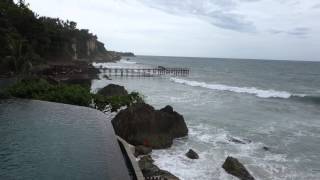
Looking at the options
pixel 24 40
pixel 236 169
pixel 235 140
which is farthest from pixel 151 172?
pixel 24 40

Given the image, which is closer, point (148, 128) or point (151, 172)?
point (151, 172)

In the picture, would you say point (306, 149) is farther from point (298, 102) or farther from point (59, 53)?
point (59, 53)

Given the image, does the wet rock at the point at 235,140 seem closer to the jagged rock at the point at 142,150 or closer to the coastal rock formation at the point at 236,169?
the coastal rock formation at the point at 236,169

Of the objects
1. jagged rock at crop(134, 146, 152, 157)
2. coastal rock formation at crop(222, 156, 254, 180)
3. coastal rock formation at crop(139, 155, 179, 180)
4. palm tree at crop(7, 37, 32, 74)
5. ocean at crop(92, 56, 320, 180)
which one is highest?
palm tree at crop(7, 37, 32, 74)

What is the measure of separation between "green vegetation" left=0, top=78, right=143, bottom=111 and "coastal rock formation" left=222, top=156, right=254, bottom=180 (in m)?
9.63

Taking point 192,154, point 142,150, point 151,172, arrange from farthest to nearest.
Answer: point 192,154 → point 142,150 → point 151,172

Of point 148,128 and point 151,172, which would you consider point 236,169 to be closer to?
point 151,172

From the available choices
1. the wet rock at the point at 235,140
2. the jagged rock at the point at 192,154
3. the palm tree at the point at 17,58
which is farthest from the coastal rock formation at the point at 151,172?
the palm tree at the point at 17,58

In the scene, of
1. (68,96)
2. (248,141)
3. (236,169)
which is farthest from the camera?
(68,96)

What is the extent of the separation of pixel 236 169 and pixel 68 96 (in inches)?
510

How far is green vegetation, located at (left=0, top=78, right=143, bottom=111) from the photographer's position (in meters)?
25.9

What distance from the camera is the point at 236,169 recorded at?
60.1 feet

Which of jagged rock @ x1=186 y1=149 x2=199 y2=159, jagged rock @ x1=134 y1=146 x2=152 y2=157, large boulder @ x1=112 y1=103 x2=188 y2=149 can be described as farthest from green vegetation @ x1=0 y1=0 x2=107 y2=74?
jagged rock @ x1=186 y1=149 x2=199 y2=159

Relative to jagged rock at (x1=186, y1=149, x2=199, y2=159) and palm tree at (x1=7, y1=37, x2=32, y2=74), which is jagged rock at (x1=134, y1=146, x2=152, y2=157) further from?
palm tree at (x1=7, y1=37, x2=32, y2=74)
